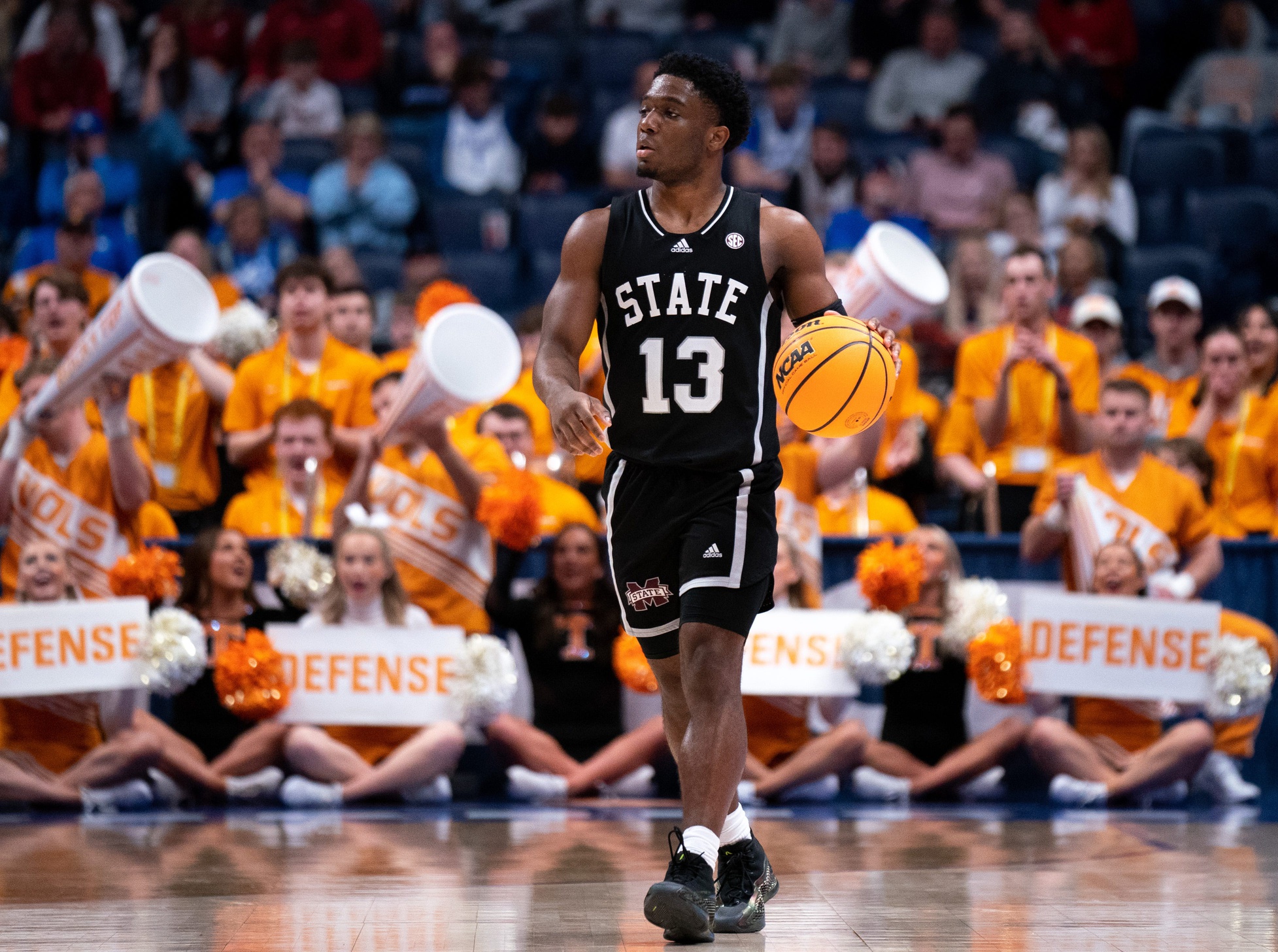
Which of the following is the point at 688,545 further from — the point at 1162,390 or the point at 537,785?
the point at 1162,390

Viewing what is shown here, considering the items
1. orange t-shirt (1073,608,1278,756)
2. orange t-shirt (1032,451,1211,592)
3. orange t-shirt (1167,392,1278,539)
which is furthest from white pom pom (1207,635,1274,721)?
orange t-shirt (1167,392,1278,539)

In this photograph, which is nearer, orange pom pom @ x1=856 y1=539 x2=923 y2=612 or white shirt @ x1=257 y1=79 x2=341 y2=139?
orange pom pom @ x1=856 y1=539 x2=923 y2=612

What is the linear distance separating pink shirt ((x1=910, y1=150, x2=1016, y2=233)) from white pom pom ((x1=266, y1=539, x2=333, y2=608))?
567 cm

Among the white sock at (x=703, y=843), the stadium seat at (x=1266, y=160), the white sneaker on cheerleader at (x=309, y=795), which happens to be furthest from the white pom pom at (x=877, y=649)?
the stadium seat at (x=1266, y=160)

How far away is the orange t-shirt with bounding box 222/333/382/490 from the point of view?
28.0 feet

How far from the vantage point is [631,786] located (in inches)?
294

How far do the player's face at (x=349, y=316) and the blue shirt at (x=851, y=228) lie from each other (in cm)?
318

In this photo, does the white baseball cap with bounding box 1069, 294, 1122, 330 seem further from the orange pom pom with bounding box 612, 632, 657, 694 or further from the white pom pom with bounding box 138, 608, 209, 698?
the white pom pom with bounding box 138, 608, 209, 698

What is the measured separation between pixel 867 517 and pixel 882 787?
1.72 metres

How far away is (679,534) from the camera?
4438mm

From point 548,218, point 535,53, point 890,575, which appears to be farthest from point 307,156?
point 890,575

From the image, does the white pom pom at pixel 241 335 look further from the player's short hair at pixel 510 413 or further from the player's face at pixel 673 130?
the player's face at pixel 673 130

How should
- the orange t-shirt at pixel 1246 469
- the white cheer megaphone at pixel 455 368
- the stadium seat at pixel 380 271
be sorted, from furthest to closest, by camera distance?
the stadium seat at pixel 380 271 → the orange t-shirt at pixel 1246 469 → the white cheer megaphone at pixel 455 368

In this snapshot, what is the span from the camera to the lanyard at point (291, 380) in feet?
27.9
